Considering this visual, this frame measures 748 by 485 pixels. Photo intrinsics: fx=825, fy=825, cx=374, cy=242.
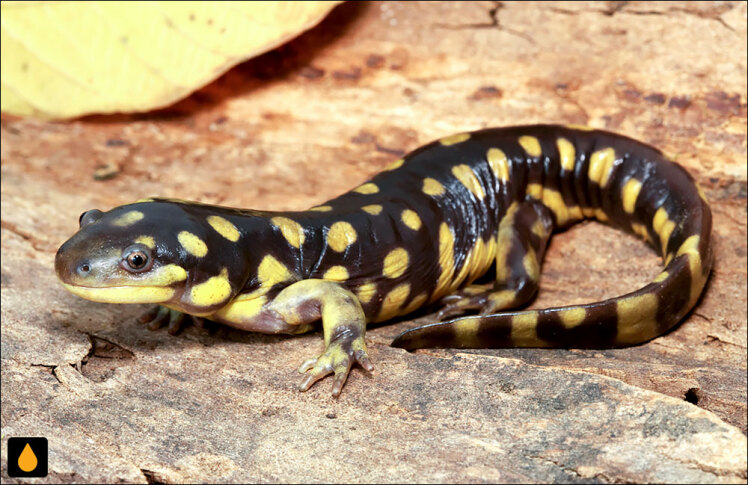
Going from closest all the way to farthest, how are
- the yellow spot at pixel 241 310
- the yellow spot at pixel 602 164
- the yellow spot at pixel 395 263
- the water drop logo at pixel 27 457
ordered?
the water drop logo at pixel 27 457 → the yellow spot at pixel 241 310 → the yellow spot at pixel 395 263 → the yellow spot at pixel 602 164

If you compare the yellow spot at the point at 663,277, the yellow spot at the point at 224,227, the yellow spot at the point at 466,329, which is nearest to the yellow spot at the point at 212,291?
the yellow spot at the point at 224,227

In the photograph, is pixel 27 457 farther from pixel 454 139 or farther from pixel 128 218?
pixel 454 139

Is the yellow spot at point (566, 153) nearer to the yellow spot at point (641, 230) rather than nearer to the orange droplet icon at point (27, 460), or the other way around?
the yellow spot at point (641, 230)

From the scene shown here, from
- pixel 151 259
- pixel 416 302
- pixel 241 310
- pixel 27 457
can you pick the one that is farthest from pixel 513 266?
pixel 27 457

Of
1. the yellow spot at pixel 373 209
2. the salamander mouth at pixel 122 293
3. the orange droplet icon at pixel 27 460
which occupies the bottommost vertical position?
the orange droplet icon at pixel 27 460

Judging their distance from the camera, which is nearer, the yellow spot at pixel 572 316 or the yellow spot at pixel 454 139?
the yellow spot at pixel 572 316

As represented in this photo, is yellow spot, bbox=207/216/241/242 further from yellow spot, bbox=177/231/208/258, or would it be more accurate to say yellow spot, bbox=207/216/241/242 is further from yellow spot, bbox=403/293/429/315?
yellow spot, bbox=403/293/429/315

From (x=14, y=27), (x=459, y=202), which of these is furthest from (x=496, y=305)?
(x=14, y=27)

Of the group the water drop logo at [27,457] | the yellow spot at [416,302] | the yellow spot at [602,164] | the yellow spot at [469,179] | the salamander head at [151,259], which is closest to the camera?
the water drop logo at [27,457]

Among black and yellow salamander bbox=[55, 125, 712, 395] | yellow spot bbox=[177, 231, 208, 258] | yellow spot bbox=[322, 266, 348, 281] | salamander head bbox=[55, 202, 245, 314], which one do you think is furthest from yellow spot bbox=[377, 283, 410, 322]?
yellow spot bbox=[177, 231, 208, 258]
